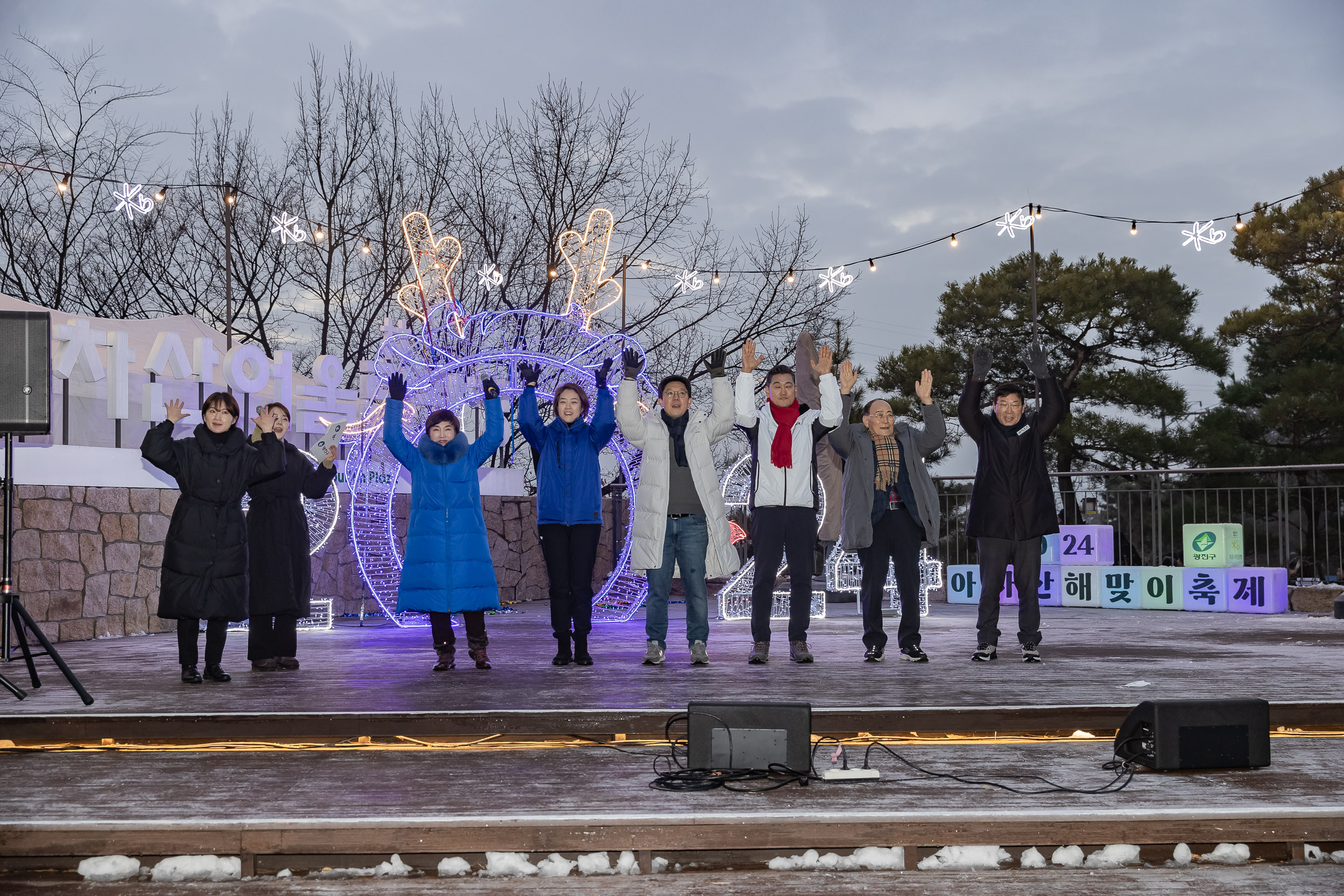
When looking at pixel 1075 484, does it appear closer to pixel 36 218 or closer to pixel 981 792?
pixel 981 792

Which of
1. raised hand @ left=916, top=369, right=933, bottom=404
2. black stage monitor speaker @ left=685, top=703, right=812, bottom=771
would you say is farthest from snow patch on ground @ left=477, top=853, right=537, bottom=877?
raised hand @ left=916, top=369, right=933, bottom=404

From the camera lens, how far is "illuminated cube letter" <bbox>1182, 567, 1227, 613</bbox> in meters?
11.9

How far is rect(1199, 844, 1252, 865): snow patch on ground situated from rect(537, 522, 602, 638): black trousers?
3.89 metres

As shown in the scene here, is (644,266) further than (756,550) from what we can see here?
Yes

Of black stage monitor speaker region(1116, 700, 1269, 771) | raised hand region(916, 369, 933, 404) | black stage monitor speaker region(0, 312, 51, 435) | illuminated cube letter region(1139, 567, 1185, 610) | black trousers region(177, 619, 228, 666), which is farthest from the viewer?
illuminated cube letter region(1139, 567, 1185, 610)

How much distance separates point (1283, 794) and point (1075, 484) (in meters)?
18.5

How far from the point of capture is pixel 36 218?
801 inches

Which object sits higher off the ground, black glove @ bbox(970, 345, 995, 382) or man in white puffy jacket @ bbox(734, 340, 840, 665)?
black glove @ bbox(970, 345, 995, 382)

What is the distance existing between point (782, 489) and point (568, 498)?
1231 millimetres

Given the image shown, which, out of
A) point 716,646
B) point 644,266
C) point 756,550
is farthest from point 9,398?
point 644,266

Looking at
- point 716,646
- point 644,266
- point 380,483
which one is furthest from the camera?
point 644,266

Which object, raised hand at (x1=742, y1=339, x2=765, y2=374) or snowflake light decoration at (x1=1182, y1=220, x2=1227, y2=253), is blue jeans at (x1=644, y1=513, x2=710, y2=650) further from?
snowflake light decoration at (x1=1182, y1=220, x2=1227, y2=253)

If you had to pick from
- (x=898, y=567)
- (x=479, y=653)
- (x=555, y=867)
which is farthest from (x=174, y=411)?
(x=898, y=567)

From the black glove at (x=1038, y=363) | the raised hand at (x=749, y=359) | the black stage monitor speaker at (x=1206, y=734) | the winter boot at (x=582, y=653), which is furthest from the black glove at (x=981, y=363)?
the black stage monitor speaker at (x=1206, y=734)
